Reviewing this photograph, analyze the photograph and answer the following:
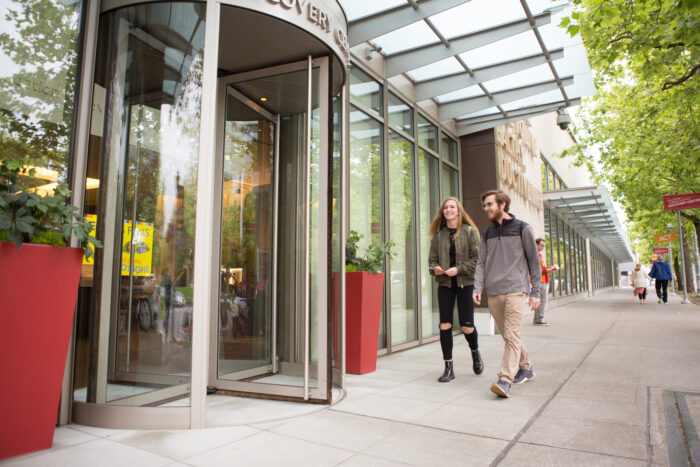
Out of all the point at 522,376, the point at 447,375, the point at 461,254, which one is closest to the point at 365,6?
the point at 461,254

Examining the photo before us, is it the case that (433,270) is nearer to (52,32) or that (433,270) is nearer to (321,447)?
(321,447)

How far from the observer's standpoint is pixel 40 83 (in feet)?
11.2

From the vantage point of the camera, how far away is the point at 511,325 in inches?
169

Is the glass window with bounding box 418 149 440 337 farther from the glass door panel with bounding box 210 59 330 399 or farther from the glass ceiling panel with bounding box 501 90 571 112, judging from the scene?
the glass door panel with bounding box 210 59 330 399

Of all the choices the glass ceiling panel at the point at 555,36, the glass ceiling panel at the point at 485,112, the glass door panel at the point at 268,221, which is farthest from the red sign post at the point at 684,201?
the glass door panel at the point at 268,221

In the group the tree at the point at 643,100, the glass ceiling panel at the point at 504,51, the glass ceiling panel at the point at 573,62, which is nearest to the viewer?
the tree at the point at 643,100

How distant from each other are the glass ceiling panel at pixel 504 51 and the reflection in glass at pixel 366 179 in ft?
6.66

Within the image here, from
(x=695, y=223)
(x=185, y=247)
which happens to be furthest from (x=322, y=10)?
(x=695, y=223)

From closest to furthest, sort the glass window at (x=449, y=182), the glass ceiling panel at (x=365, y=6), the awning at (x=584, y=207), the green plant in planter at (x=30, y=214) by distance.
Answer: the green plant in planter at (x=30, y=214)
the glass ceiling panel at (x=365, y=6)
the glass window at (x=449, y=182)
the awning at (x=584, y=207)

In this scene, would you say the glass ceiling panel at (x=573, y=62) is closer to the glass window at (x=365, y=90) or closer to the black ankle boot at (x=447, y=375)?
the glass window at (x=365, y=90)

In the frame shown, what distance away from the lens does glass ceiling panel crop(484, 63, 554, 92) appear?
26.9 feet

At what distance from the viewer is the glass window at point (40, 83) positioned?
3244mm

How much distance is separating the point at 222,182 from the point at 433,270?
7.89 feet

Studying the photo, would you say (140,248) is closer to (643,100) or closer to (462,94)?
(462,94)
